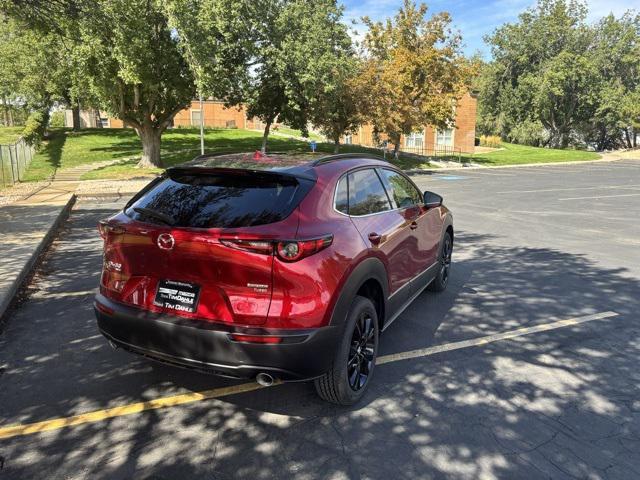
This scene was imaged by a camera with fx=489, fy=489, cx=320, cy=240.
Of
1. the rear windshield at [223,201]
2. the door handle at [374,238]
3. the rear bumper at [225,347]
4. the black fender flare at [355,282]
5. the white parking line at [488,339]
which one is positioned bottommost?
the white parking line at [488,339]

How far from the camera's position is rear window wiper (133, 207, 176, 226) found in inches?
124

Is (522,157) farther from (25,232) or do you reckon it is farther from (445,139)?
(25,232)

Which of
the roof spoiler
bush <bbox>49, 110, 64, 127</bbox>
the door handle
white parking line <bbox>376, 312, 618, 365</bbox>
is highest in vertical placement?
bush <bbox>49, 110, 64, 127</bbox>

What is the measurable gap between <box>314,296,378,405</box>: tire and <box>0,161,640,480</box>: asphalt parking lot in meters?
0.13

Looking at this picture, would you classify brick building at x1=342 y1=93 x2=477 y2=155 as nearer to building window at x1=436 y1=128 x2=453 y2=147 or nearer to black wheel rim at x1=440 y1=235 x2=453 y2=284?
building window at x1=436 y1=128 x2=453 y2=147

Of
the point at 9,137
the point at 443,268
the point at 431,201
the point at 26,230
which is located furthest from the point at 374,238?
the point at 9,137

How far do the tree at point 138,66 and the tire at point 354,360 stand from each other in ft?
43.6

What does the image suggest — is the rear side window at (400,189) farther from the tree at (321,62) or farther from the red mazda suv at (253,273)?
the tree at (321,62)

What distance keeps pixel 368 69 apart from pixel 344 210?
94.0 feet

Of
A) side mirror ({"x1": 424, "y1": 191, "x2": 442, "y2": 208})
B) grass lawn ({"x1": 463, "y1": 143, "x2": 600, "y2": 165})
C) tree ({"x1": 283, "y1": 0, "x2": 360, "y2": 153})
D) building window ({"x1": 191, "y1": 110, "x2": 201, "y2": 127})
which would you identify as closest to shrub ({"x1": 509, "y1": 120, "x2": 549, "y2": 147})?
grass lawn ({"x1": 463, "y1": 143, "x2": 600, "y2": 165})

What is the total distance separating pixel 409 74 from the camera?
2939 cm

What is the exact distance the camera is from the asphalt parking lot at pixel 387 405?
9.25ft

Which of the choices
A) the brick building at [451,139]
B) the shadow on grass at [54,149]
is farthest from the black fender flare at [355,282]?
the brick building at [451,139]

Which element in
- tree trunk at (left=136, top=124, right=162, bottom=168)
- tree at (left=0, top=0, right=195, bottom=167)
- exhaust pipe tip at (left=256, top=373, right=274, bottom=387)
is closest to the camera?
exhaust pipe tip at (left=256, top=373, right=274, bottom=387)
